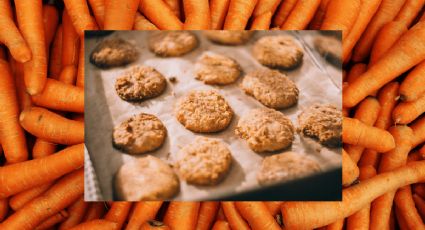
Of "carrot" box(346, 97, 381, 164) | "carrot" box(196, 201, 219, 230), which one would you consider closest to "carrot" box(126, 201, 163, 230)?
"carrot" box(196, 201, 219, 230)

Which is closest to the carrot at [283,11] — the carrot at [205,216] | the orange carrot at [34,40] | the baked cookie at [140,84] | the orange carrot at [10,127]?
the baked cookie at [140,84]

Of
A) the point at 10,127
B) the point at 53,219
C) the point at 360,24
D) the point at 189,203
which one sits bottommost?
the point at 53,219

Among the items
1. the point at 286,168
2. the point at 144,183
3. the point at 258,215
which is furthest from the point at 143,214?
the point at 286,168

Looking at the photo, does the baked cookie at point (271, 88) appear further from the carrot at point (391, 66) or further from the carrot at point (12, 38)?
the carrot at point (12, 38)

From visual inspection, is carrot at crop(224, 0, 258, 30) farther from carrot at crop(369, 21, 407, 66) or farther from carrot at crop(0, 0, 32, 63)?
carrot at crop(0, 0, 32, 63)

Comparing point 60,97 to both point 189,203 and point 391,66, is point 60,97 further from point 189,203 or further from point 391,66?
point 391,66

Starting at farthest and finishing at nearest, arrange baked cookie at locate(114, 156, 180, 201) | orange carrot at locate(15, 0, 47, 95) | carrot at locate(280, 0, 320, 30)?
carrot at locate(280, 0, 320, 30) < orange carrot at locate(15, 0, 47, 95) < baked cookie at locate(114, 156, 180, 201)

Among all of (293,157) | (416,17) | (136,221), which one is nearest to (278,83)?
(293,157)
